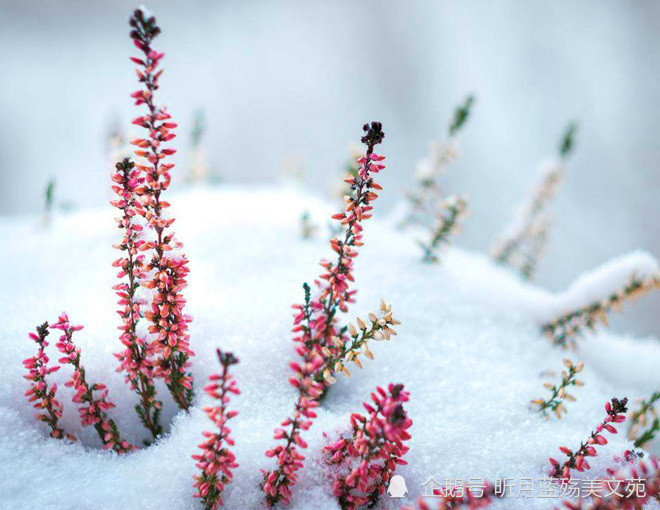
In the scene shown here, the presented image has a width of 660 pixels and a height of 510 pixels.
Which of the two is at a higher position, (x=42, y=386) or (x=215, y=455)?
(x=215, y=455)

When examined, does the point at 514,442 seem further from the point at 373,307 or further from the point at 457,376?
the point at 373,307

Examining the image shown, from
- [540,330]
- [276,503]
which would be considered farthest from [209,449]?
[540,330]

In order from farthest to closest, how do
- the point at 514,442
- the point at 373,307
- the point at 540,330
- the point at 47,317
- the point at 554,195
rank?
the point at 554,195 < the point at 540,330 < the point at 373,307 < the point at 47,317 < the point at 514,442

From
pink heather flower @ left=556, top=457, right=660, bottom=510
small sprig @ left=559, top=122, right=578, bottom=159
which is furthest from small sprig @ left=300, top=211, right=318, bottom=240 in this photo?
small sprig @ left=559, top=122, right=578, bottom=159

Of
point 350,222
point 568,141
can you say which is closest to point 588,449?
point 350,222

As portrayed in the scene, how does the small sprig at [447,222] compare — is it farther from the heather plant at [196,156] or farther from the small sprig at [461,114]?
the heather plant at [196,156]

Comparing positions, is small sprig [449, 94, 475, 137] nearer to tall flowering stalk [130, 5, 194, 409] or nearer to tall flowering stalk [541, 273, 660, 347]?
tall flowering stalk [541, 273, 660, 347]

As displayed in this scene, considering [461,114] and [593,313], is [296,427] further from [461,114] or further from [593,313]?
[461,114]
